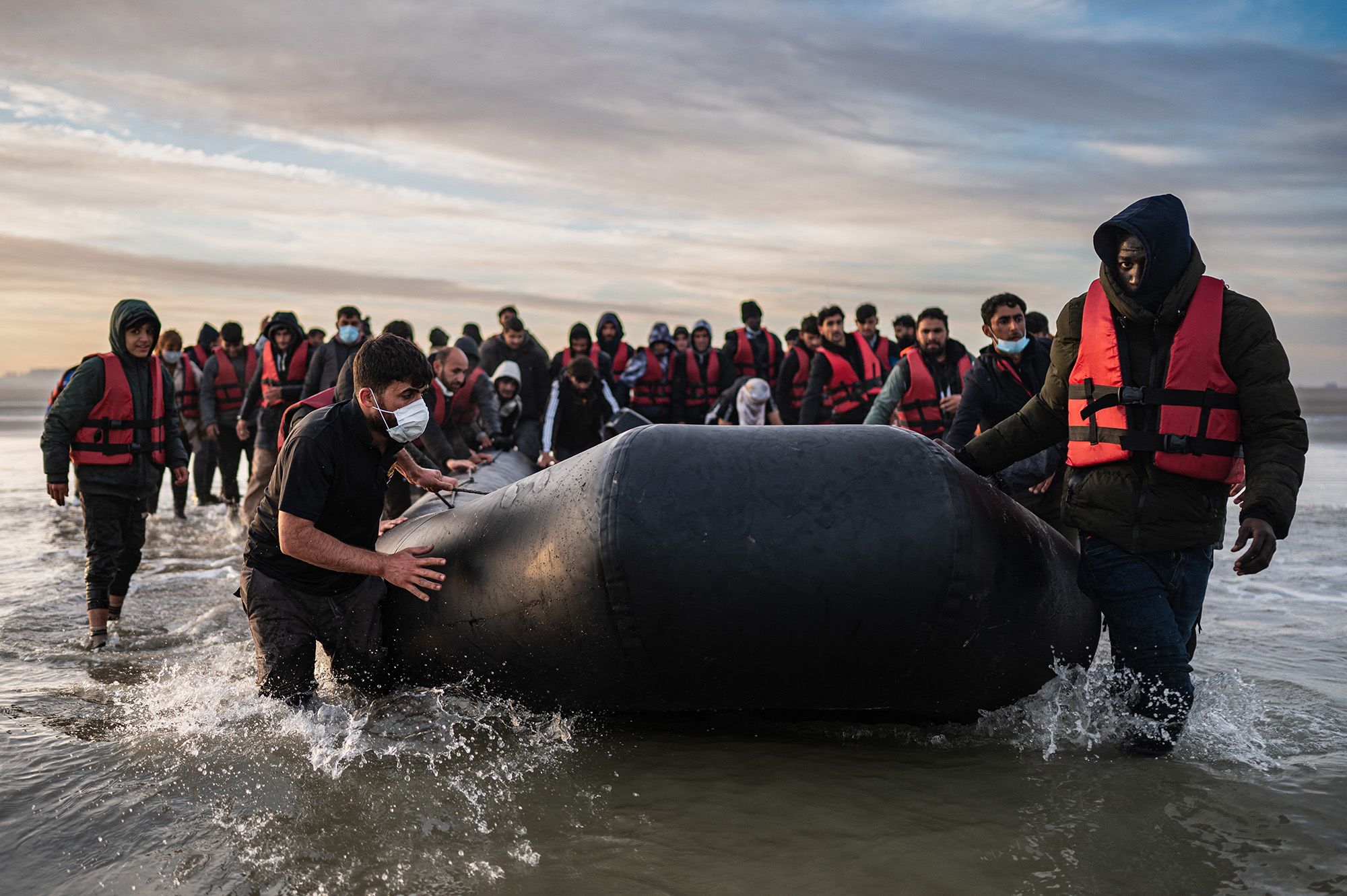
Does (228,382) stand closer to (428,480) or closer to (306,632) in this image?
(428,480)

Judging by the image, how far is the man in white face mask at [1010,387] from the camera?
5.41m

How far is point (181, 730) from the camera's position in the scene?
3.86m

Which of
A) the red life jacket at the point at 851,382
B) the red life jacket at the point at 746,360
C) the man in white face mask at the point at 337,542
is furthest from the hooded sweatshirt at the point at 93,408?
the red life jacket at the point at 746,360

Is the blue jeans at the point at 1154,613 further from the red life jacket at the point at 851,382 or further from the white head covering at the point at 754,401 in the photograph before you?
the white head covering at the point at 754,401

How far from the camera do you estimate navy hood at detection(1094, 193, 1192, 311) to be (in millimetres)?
3402

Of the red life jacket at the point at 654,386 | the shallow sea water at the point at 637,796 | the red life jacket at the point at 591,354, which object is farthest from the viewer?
the red life jacket at the point at 654,386

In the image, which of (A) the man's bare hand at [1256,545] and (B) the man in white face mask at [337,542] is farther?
(B) the man in white face mask at [337,542]

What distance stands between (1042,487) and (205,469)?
9976 millimetres

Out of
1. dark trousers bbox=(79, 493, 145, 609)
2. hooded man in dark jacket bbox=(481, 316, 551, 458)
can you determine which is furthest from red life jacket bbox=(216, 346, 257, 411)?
dark trousers bbox=(79, 493, 145, 609)

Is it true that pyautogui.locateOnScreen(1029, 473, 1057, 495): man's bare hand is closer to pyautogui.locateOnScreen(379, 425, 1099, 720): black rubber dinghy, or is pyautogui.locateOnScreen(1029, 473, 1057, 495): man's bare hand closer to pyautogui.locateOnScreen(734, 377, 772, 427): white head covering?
pyautogui.locateOnScreen(379, 425, 1099, 720): black rubber dinghy

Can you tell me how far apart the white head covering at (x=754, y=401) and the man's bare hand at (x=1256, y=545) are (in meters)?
6.48

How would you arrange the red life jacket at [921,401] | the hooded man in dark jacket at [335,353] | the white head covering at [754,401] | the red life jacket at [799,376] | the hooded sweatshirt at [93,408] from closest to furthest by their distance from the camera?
the hooded sweatshirt at [93,408]
the red life jacket at [921,401]
the hooded man in dark jacket at [335,353]
the white head covering at [754,401]
the red life jacket at [799,376]

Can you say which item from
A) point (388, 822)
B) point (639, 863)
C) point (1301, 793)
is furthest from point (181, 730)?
point (1301, 793)

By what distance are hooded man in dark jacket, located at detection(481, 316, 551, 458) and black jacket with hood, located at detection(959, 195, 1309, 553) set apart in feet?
23.7
